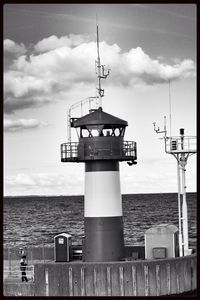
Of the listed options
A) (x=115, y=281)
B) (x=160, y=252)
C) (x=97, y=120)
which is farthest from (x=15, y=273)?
(x=97, y=120)

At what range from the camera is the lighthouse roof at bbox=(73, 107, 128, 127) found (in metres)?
29.2

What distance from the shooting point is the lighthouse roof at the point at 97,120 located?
95.9ft

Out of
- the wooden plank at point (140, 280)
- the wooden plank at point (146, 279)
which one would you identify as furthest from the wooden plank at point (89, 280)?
the wooden plank at point (146, 279)

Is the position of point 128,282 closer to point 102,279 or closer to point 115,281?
point 115,281

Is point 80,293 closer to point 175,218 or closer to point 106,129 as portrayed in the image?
point 106,129

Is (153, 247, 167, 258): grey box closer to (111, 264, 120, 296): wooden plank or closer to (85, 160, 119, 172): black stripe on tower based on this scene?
(111, 264, 120, 296): wooden plank

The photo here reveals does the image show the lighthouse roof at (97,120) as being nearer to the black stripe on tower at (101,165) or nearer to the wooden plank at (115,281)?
the black stripe on tower at (101,165)

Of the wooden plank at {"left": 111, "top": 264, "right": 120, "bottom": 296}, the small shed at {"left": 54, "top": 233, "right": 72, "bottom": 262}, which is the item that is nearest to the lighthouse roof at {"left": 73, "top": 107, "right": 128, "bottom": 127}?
the small shed at {"left": 54, "top": 233, "right": 72, "bottom": 262}

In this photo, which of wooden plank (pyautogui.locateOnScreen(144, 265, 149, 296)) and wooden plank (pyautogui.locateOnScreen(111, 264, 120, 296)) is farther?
wooden plank (pyautogui.locateOnScreen(144, 265, 149, 296))

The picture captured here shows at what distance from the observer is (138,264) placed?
27.8 m

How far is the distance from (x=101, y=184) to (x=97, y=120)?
107 inches

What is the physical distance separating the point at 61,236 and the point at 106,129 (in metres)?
4.97

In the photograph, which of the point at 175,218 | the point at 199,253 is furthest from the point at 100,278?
the point at 175,218

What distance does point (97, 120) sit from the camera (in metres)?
29.2
